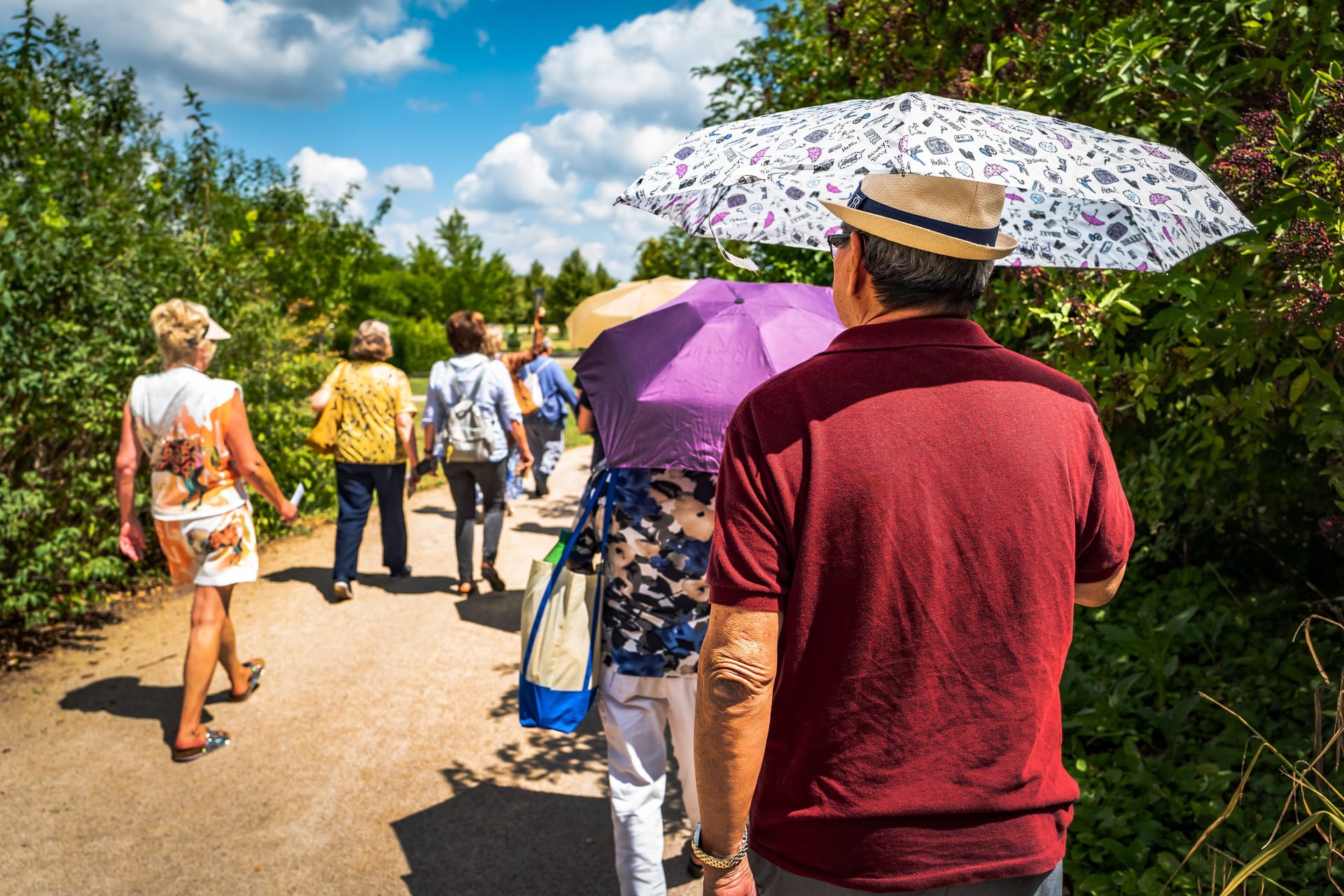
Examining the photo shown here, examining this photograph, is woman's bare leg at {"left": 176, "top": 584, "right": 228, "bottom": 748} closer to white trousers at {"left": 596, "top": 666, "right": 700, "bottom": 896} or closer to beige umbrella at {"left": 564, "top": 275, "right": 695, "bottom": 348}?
white trousers at {"left": 596, "top": 666, "right": 700, "bottom": 896}

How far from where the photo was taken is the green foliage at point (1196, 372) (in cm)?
262

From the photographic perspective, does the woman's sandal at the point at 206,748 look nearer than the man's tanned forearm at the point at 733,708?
No

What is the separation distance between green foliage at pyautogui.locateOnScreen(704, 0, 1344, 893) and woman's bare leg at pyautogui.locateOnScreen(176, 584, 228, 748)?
382 centimetres

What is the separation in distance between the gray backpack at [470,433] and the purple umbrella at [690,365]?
11.4ft

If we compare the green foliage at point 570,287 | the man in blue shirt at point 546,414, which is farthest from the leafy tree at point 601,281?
the man in blue shirt at point 546,414

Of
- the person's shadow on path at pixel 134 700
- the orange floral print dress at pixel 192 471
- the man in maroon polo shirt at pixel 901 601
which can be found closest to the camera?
the man in maroon polo shirt at pixel 901 601

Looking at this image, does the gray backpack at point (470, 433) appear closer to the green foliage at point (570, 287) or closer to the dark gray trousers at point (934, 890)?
the dark gray trousers at point (934, 890)

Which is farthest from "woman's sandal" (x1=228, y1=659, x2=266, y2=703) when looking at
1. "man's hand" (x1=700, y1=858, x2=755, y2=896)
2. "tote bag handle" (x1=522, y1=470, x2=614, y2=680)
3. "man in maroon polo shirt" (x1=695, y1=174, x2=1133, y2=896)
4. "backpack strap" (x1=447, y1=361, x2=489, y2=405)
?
"man in maroon polo shirt" (x1=695, y1=174, x2=1133, y2=896)

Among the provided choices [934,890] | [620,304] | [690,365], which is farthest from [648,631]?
[620,304]

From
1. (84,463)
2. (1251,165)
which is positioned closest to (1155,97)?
(1251,165)

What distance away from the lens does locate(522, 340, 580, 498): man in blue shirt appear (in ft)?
31.1

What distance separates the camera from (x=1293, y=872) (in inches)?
110

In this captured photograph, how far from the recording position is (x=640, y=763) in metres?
2.79

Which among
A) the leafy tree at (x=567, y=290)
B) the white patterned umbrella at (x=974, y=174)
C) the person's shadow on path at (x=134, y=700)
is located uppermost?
the leafy tree at (x=567, y=290)
